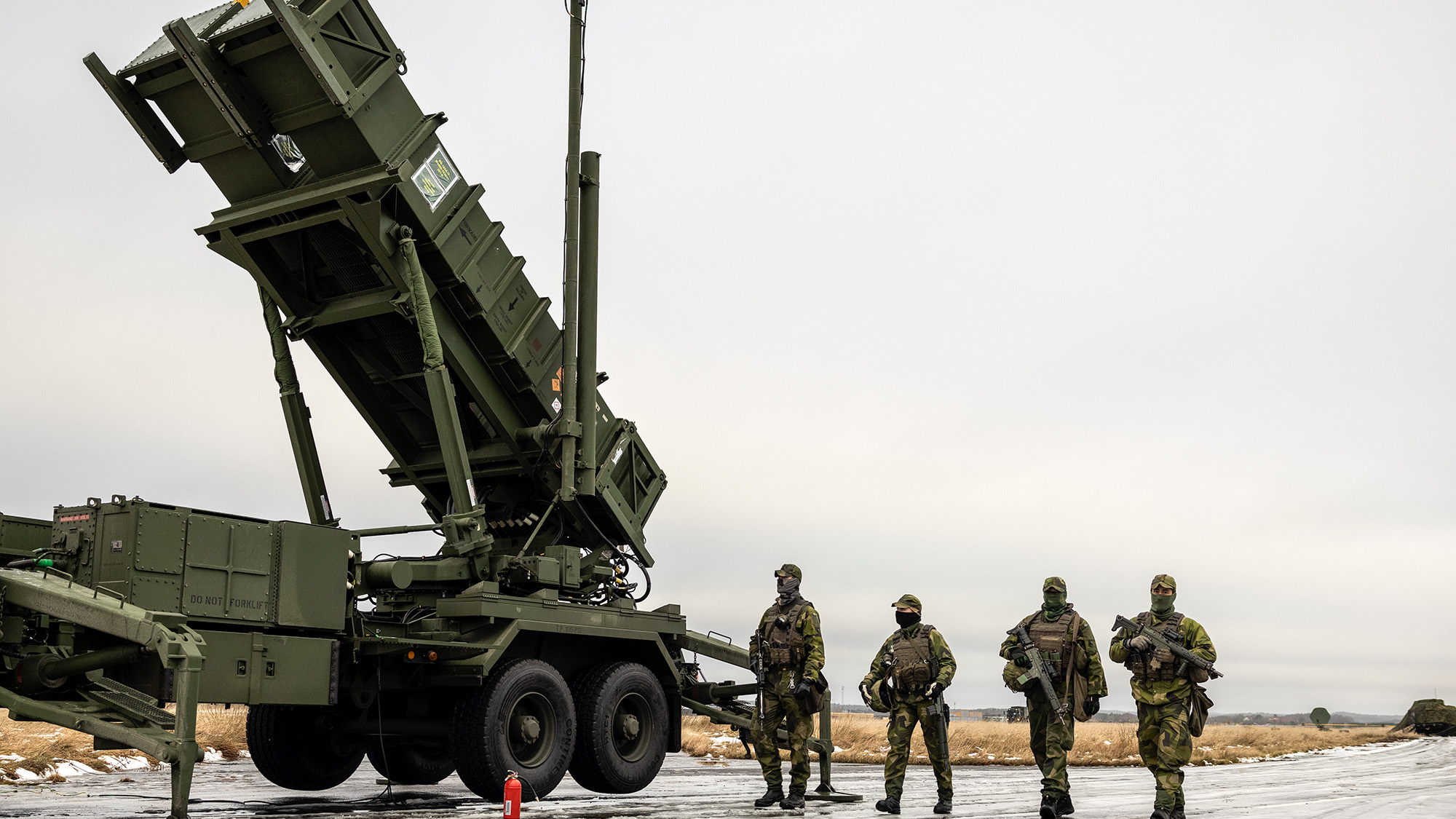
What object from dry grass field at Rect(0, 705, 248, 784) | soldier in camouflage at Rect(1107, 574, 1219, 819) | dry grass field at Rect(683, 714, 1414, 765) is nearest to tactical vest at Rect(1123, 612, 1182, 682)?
soldier in camouflage at Rect(1107, 574, 1219, 819)

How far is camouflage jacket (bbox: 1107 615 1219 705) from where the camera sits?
8750 mm

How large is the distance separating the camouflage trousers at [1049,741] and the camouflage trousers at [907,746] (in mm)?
717

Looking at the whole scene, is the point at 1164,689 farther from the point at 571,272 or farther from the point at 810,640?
the point at 571,272

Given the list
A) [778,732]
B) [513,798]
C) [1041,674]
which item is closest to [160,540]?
[513,798]

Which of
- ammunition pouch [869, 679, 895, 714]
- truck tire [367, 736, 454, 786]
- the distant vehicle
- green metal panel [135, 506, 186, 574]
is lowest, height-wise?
the distant vehicle

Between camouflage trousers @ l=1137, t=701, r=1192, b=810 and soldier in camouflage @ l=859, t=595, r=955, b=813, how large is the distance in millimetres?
1437

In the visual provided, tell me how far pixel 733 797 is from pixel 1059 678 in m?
3.00

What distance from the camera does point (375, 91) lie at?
30.5ft

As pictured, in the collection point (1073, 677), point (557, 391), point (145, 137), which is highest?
point (145, 137)

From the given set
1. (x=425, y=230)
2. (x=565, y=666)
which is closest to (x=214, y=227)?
(x=425, y=230)

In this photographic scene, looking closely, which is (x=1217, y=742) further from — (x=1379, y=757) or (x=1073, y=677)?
(x=1073, y=677)

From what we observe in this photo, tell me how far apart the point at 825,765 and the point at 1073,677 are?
2.52m

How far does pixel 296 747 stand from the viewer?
10.6 meters

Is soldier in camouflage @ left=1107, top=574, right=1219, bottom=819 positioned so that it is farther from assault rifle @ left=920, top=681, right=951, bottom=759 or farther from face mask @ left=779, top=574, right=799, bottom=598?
face mask @ left=779, top=574, right=799, bottom=598
